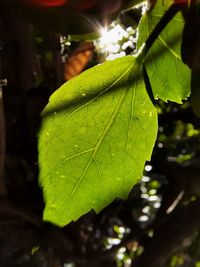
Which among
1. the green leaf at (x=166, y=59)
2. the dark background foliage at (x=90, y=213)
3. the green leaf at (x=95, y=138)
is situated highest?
the green leaf at (x=166, y=59)

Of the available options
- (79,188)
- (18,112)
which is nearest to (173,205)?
(18,112)

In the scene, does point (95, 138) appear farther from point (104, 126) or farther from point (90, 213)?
point (90, 213)

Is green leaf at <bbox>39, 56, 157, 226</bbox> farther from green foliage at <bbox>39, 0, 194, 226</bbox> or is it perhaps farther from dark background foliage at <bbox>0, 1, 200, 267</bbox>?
dark background foliage at <bbox>0, 1, 200, 267</bbox>

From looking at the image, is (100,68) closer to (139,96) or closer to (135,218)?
(139,96)

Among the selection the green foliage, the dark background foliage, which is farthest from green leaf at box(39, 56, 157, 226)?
the dark background foliage

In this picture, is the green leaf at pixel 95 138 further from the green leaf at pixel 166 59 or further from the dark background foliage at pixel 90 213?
the dark background foliage at pixel 90 213

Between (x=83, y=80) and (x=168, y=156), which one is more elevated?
(x=83, y=80)

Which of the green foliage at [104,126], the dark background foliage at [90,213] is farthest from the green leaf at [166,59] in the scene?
the dark background foliage at [90,213]

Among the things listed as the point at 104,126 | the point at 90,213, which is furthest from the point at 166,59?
the point at 90,213
